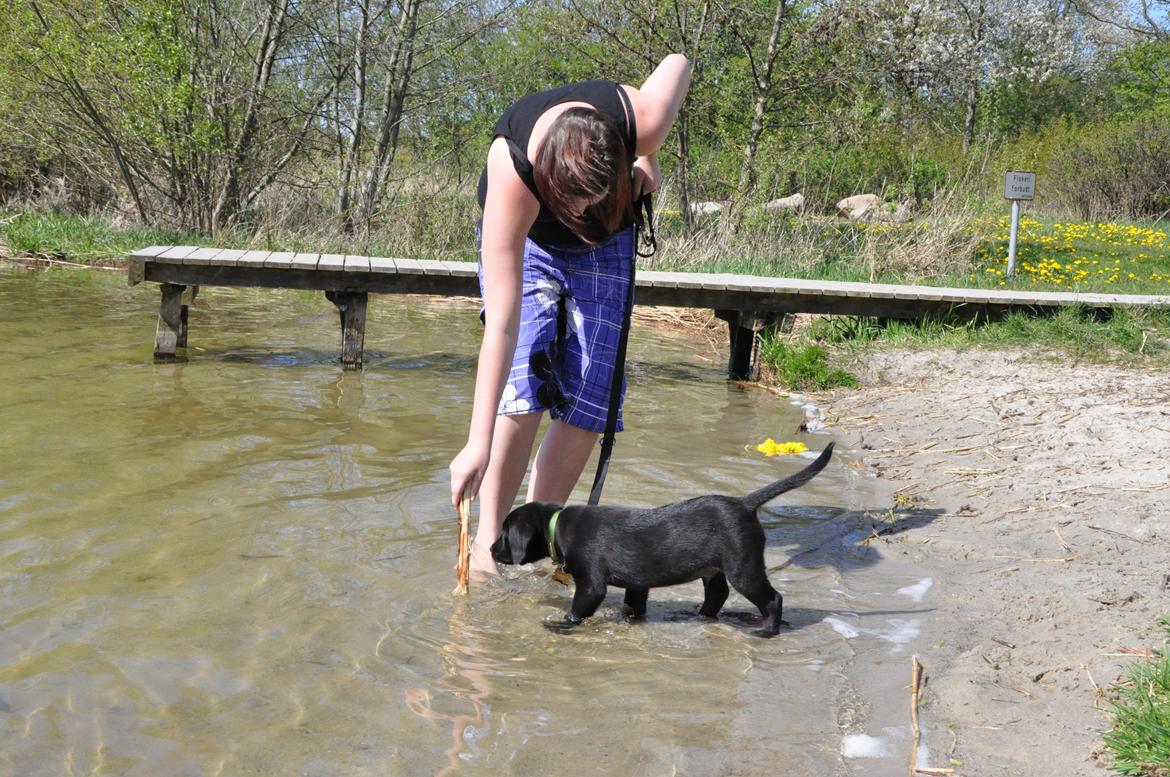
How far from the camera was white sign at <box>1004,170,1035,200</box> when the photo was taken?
38.2 feet

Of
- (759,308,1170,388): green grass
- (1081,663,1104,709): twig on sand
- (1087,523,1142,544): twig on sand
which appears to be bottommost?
(1081,663,1104,709): twig on sand

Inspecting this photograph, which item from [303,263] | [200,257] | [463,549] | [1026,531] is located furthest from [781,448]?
[200,257]

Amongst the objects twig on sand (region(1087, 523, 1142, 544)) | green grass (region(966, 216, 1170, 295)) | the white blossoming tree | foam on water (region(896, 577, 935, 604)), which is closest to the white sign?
green grass (region(966, 216, 1170, 295))

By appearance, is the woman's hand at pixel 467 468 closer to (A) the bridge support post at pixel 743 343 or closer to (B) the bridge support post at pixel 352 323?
(B) the bridge support post at pixel 352 323

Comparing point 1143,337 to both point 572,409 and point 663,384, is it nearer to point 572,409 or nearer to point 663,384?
point 663,384

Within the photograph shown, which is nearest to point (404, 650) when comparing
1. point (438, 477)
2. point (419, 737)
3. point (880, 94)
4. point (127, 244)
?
point (419, 737)

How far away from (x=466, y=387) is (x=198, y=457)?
8.05 ft

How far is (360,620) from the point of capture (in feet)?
11.3

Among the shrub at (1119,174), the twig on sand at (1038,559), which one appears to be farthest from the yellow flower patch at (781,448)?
the shrub at (1119,174)

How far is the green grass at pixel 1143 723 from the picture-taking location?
7.53 feet

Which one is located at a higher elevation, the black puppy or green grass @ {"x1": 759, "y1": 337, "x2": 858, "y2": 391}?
green grass @ {"x1": 759, "y1": 337, "x2": 858, "y2": 391}

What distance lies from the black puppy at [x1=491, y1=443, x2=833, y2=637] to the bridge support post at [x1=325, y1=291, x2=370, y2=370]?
15.2ft

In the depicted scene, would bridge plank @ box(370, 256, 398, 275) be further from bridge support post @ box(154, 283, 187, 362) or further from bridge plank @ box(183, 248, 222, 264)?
bridge support post @ box(154, 283, 187, 362)

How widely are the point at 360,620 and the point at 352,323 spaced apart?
478 cm
